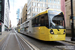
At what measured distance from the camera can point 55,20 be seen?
27.2ft

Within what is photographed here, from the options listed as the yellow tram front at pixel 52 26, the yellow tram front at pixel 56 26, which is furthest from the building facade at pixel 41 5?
the yellow tram front at pixel 56 26

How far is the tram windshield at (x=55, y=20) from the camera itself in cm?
817

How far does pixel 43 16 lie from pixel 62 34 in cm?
260

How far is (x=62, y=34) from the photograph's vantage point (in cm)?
827

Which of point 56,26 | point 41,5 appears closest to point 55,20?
point 56,26

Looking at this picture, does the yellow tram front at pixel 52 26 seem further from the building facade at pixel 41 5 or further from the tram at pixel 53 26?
the building facade at pixel 41 5

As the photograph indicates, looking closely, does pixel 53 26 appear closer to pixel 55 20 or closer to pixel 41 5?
pixel 55 20

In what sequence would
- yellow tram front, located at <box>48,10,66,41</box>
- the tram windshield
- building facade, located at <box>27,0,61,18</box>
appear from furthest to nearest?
building facade, located at <box>27,0,61,18</box> → the tram windshield → yellow tram front, located at <box>48,10,66,41</box>

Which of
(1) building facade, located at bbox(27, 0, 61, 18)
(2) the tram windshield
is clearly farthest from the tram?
(1) building facade, located at bbox(27, 0, 61, 18)

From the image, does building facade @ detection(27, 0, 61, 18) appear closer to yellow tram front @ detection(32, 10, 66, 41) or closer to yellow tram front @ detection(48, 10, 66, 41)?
yellow tram front @ detection(32, 10, 66, 41)

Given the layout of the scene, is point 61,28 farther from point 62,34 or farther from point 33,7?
point 33,7

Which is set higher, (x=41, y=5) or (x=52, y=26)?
(x=41, y=5)

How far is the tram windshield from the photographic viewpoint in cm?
817

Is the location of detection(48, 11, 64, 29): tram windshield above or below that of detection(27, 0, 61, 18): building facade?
below
